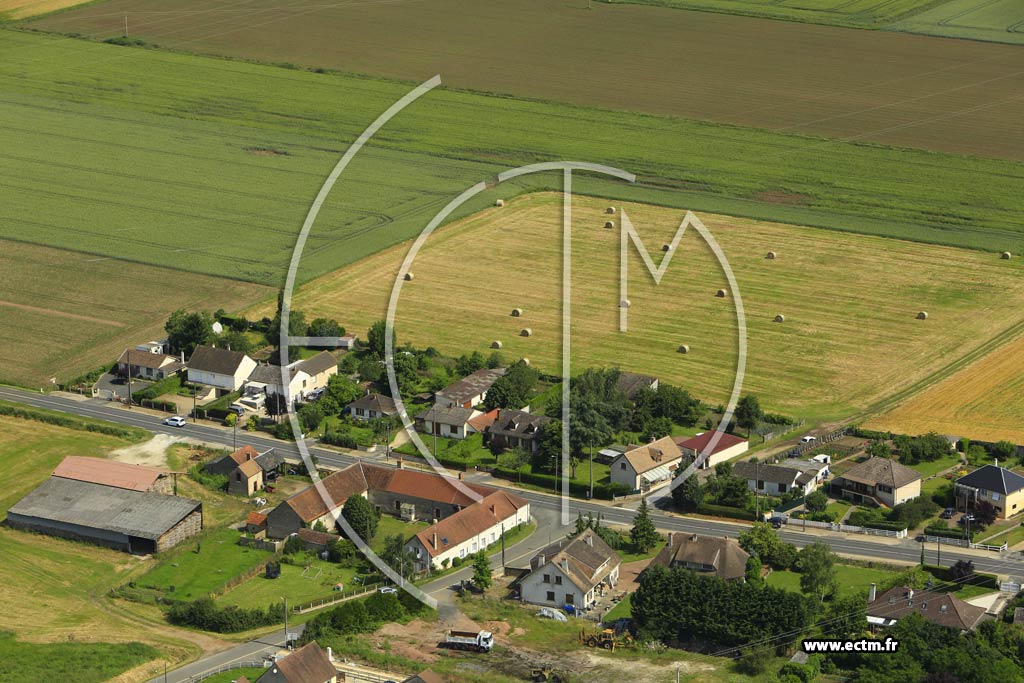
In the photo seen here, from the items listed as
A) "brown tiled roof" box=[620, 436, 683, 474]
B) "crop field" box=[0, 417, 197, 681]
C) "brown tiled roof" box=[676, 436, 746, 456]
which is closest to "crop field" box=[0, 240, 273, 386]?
"crop field" box=[0, 417, 197, 681]

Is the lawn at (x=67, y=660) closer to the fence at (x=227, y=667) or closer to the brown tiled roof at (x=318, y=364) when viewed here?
the fence at (x=227, y=667)

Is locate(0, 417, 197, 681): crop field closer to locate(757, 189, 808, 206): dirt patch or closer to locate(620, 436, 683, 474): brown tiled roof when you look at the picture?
locate(620, 436, 683, 474): brown tiled roof

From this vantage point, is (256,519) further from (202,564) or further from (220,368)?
(220,368)

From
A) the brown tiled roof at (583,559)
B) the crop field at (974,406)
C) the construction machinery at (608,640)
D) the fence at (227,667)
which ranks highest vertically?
the crop field at (974,406)

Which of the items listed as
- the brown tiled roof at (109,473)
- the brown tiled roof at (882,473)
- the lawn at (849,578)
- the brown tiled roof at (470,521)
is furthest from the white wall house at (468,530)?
the brown tiled roof at (882,473)

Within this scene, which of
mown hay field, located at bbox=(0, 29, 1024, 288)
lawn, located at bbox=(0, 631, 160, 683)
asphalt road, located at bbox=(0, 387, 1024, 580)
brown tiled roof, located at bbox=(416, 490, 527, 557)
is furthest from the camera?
mown hay field, located at bbox=(0, 29, 1024, 288)

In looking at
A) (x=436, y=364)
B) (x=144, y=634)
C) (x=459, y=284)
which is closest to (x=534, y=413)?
(x=436, y=364)
